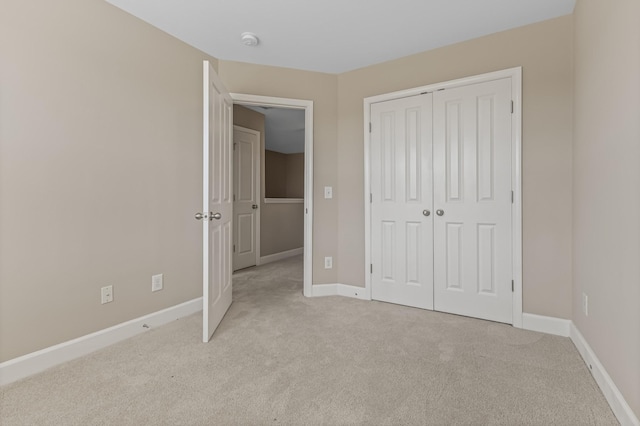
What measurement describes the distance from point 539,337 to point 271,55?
319 cm

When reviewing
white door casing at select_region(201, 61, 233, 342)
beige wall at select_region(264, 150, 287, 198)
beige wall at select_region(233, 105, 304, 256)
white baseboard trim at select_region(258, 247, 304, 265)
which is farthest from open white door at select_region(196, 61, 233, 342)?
beige wall at select_region(264, 150, 287, 198)

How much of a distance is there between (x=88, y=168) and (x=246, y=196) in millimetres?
2683

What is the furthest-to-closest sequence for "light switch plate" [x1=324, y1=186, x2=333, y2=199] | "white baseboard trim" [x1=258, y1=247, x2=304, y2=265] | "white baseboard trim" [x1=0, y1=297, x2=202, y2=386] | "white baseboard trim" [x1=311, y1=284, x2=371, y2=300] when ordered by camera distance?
"white baseboard trim" [x1=258, y1=247, x2=304, y2=265], "light switch plate" [x1=324, y1=186, x2=333, y2=199], "white baseboard trim" [x1=311, y1=284, x2=371, y2=300], "white baseboard trim" [x1=0, y1=297, x2=202, y2=386]

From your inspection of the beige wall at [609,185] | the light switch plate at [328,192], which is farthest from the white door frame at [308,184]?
the beige wall at [609,185]

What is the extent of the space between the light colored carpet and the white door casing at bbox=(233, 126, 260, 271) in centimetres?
210

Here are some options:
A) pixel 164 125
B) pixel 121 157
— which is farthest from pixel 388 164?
pixel 121 157

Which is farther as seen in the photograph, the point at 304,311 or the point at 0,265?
the point at 304,311

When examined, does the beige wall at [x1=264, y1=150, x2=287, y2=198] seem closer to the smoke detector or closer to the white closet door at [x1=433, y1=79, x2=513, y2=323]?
the smoke detector

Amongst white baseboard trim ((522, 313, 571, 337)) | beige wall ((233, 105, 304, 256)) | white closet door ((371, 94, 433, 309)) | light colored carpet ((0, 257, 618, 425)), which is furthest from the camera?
beige wall ((233, 105, 304, 256))

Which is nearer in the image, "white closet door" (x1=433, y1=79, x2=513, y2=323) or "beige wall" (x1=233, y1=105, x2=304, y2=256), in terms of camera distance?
"white closet door" (x1=433, y1=79, x2=513, y2=323)

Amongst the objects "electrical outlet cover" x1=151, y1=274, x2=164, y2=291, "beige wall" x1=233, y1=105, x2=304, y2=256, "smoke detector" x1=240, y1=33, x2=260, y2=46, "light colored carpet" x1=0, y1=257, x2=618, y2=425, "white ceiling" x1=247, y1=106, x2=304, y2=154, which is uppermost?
"white ceiling" x1=247, y1=106, x2=304, y2=154

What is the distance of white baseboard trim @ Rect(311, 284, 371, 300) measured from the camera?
3091 mm

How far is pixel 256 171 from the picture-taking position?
4773 millimetres

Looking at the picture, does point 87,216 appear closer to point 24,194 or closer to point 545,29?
point 24,194
